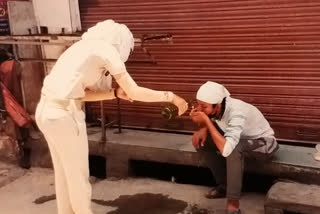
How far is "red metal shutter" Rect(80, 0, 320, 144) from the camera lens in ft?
16.7

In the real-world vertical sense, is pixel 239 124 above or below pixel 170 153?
above

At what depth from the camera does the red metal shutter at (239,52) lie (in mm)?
5102

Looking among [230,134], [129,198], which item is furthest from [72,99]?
[129,198]

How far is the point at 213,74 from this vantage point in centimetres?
569

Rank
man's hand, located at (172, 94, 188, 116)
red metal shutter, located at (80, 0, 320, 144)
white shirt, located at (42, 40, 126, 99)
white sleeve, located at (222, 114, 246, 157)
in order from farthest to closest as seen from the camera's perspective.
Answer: red metal shutter, located at (80, 0, 320, 144) → white sleeve, located at (222, 114, 246, 157) → man's hand, located at (172, 94, 188, 116) → white shirt, located at (42, 40, 126, 99)

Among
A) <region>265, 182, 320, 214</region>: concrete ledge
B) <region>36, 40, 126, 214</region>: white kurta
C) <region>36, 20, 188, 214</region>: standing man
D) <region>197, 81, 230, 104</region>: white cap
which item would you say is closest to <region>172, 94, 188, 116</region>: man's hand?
<region>36, 20, 188, 214</region>: standing man

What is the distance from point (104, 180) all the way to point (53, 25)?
236 cm

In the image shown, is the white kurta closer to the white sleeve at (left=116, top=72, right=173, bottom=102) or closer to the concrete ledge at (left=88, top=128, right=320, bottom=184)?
the white sleeve at (left=116, top=72, right=173, bottom=102)

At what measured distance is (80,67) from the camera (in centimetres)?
364

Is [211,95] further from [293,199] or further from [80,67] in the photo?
[80,67]

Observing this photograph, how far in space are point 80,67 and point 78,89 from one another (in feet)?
0.63

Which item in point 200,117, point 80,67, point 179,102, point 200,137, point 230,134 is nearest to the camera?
point 80,67

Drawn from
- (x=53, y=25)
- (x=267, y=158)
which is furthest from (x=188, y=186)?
(x=53, y=25)

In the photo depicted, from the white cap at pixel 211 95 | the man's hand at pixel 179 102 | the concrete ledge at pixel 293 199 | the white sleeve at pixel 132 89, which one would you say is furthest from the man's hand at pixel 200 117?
the concrete ledge at pixel 293 199
